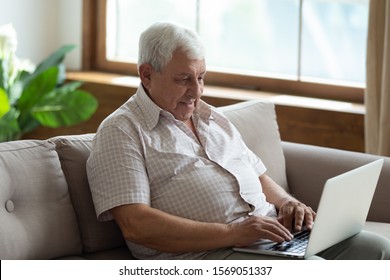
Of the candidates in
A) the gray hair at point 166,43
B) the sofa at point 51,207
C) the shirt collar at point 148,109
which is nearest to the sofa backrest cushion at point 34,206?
the sofa at point 51,207

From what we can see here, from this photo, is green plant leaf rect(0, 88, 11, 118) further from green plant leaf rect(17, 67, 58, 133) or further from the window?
the window

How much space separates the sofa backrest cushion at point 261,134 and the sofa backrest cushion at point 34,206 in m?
0.84

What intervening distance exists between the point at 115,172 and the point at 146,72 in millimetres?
351

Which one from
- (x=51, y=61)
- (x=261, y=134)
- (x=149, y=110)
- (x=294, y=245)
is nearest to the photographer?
(x=294, y=245)

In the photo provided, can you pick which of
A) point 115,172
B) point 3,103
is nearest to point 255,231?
point 115,172

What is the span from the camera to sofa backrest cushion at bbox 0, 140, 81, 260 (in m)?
2.29

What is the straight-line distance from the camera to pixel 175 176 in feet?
8.10

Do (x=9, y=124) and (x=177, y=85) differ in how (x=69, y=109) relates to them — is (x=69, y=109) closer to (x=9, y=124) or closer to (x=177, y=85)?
(x=9, y=124)

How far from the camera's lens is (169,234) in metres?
2.34

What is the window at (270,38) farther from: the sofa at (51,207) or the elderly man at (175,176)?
the elderly man at (175,176)

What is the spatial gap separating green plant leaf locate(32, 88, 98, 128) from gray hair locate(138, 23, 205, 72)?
183 cm

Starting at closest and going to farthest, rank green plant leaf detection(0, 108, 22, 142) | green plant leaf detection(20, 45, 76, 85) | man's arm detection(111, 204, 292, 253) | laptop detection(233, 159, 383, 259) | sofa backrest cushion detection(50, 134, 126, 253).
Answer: laptop detection(233, 159, 383, 259) < man's arm detection(111, 204, 292, 253) < sofa backrest cushion detection(50, 134, 126, 253) < green plant leaf detection(0, 108, 22, 142) < green plant leaf detection(20, 45, 76, 85)

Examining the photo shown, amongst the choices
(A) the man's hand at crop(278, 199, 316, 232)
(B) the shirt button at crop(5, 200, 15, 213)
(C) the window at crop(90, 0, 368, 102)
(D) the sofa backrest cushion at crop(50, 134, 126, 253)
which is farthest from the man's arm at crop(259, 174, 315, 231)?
(C) the window at crop(90, 0, 368, 102)

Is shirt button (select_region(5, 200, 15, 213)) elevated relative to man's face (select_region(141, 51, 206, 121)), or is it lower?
lower
